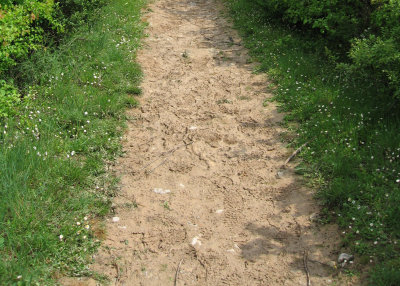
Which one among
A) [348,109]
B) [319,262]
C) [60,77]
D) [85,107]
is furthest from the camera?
[60,77]

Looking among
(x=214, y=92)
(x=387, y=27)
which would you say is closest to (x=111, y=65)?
(x=214, y=92)

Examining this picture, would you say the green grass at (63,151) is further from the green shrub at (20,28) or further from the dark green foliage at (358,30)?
the dark green foliage at (358,30)

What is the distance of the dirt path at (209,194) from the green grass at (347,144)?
23 cm

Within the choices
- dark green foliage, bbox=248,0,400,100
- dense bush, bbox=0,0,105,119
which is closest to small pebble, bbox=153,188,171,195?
dense bush, bbox=0,0,105,119

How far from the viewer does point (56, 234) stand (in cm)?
394

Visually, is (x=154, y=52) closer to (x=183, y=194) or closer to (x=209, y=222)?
(x=183, y=194)

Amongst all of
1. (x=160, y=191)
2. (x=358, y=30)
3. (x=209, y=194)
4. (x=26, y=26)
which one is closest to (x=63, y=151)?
(x=160, y=191)

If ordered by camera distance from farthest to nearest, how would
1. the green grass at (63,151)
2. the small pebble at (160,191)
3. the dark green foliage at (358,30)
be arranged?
the dark green foliage at (358,30)
the small pebble at (160,191)
the green grass at (63,151)

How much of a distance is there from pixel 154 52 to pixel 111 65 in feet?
3.91

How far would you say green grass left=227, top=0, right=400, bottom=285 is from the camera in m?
3.84

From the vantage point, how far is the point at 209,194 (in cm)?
469

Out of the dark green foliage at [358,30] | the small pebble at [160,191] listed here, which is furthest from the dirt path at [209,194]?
the dark green foliage at [358,30]

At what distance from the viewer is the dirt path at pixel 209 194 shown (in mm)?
3824

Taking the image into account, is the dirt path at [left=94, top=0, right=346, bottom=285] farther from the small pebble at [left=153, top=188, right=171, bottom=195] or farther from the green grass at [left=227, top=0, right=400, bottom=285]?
the green grass at [left=227, top=0, right=400, bottom=285]
